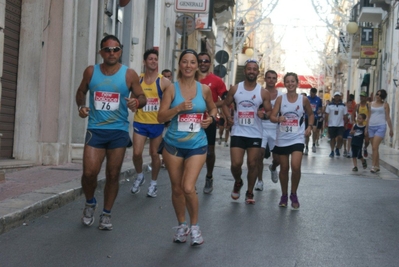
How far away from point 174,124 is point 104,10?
10265mm

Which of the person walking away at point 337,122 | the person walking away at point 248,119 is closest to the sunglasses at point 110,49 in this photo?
the person walking away at point 248,119

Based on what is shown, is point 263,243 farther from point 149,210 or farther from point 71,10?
point 71,10

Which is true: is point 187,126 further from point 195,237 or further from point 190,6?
point 190,6

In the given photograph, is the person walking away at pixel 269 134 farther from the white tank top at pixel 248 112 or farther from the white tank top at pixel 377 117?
the white tank top at pixel 377 117

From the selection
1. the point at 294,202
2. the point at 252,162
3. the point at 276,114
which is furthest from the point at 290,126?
the point at 294,202

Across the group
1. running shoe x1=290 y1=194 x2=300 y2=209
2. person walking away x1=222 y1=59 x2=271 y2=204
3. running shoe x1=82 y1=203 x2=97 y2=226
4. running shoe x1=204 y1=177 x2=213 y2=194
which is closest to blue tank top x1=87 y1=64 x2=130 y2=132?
running shoe x1=82 y1=203 x2=97 y2=226

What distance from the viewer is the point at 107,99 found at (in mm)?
7699

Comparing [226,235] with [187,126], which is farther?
[226,235]

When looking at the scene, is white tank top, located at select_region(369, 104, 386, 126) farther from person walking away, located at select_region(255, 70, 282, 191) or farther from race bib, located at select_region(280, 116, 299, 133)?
race bib, located at select_region(280, 116, 299, 133)

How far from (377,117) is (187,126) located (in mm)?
10335

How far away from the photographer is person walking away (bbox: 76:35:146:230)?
7699 millimetres

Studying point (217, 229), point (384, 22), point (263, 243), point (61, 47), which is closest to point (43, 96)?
point (61, 47)

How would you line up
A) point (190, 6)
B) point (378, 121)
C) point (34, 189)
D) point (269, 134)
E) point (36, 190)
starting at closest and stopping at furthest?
point (36, 190)
point (34, 189)
point (269, 134)
point (378, 121)
point (190, 6)

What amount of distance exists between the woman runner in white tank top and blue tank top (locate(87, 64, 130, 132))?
281 cm
